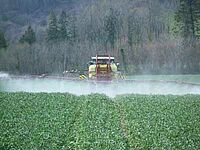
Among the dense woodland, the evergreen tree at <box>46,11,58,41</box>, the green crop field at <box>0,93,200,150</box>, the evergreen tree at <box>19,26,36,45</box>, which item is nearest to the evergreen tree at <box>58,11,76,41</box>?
the dense woodland

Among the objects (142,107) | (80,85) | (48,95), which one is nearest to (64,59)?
(80,85)

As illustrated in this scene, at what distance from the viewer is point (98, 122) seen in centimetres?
1786

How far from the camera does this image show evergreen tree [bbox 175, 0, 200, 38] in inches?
2406

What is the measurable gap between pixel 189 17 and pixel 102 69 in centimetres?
3141

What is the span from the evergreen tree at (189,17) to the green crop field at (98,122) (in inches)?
1504

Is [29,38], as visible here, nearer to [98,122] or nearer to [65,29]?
[65,29]

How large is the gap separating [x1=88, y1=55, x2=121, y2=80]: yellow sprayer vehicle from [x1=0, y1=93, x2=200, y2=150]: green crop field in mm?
8217

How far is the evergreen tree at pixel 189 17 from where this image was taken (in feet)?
→ 201

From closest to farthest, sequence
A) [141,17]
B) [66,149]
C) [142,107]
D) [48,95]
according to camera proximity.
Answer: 1. [66,149]
2. [142,107]
3. [48,95]
4. [141,17]

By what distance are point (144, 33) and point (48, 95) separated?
2741 inches

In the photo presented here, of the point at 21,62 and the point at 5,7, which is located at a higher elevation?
the point at 5,7

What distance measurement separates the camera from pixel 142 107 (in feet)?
70.2

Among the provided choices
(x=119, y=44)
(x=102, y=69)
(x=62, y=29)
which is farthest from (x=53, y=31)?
(x=102, y=69)

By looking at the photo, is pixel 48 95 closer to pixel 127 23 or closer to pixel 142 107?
pixel 142 107
